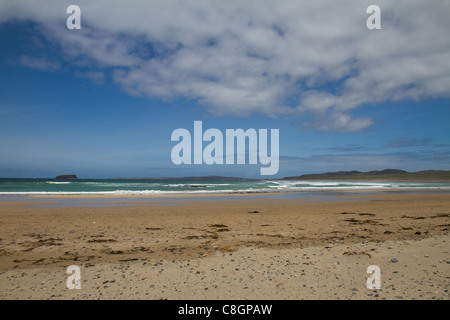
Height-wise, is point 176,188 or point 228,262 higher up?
point 228,262

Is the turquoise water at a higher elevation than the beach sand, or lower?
lower

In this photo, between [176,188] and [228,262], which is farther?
[176,188]

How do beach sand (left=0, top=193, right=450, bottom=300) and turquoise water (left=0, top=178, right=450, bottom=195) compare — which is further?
turquoise water (left=0, top=178, right=450, bottom=195)

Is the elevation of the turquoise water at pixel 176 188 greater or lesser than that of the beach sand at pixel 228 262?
lesser

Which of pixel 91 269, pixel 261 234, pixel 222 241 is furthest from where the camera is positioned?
pixel 261 234

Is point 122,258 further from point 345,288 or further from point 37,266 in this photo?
point 345,288

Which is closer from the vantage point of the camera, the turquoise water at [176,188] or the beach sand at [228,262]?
the beach sand at [228,262]
